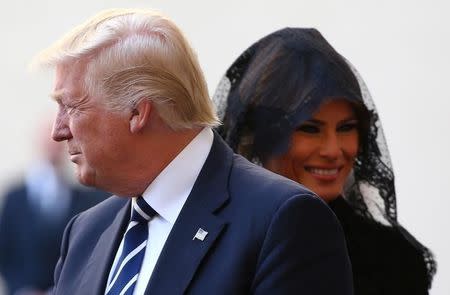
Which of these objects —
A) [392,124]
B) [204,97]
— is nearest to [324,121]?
[204,97]

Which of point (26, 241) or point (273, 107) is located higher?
point (273, 107)

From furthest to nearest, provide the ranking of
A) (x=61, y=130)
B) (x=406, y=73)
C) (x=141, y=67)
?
(x=406, y=73) → (x=61, y=130) → (x=141, y=67)

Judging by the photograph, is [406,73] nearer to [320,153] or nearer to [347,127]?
[347,127]

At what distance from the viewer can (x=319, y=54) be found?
4.29 meters

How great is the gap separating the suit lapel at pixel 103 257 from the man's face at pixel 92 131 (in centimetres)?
18

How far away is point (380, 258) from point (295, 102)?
1.65 ft

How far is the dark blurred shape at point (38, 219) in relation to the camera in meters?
6.47

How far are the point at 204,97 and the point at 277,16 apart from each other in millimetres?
2949

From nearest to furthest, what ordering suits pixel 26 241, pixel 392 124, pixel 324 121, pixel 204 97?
1. pixel 204 97
2. pixel 324 121
3. pixel 392 124
4. pixel 26 241

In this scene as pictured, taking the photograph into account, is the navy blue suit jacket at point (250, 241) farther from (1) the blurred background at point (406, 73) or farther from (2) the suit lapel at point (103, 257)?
(1) the blurred background at point (406, 73)

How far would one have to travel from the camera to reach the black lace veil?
4.20 meters

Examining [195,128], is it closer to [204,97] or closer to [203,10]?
[204,97]

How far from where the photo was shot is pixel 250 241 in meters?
3.25

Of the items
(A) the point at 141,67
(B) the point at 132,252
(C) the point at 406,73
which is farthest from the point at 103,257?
(C) the point at 406,73
